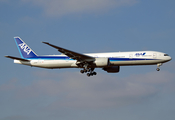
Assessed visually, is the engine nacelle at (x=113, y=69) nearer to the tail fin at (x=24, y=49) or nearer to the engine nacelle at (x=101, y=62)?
the engine nacelle at (x=101, y=62)

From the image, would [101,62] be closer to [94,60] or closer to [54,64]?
[94,60]

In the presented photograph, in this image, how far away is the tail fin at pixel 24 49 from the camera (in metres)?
56.1

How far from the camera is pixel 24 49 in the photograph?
188 ft

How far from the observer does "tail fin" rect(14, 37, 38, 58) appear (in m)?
56.1

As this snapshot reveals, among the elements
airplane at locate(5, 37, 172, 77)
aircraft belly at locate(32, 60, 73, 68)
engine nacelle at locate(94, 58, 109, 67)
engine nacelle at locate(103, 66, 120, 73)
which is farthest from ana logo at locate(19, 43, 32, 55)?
engine nacelle at locate(103, 66, 120, 73)

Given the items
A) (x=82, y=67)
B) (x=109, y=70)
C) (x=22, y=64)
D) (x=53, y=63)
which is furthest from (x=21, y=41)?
(x=109, y=70)

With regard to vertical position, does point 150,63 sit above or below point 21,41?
below

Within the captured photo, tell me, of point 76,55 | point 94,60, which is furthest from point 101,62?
point 76,55

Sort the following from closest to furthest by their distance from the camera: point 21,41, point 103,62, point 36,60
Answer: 1. point 103,62
2. point 36,60
3. point 21,41

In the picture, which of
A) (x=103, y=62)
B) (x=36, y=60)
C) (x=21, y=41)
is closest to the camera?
(x=103, y=62)

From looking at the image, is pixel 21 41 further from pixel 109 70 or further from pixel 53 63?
pixel 109 70

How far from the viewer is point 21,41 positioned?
58906 mm

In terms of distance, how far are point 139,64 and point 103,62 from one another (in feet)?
20.2

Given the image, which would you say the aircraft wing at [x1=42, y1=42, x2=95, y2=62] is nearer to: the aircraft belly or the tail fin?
the aircraft belly
